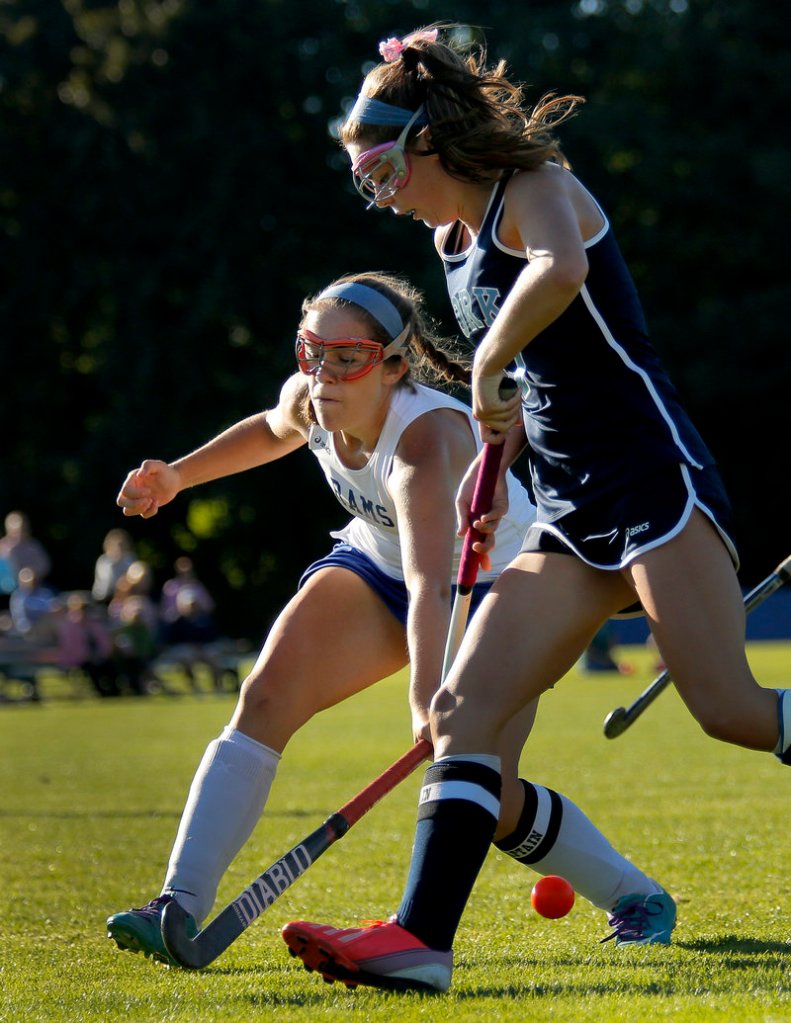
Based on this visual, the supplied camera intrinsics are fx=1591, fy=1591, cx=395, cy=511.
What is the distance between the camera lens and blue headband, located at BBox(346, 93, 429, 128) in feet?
12.1

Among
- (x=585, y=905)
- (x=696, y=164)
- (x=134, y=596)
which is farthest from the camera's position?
(x=696, y=164)

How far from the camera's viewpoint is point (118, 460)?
110 feet

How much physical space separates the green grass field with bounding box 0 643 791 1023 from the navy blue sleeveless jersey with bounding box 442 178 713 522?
3.69 feet

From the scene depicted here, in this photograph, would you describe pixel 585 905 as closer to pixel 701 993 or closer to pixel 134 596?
pixel 701 993

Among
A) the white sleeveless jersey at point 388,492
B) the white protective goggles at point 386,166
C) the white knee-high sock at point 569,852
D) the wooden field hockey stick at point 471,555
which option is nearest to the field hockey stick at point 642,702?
the white knee-high sock at point 569,852

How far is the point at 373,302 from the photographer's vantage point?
14.5 ft

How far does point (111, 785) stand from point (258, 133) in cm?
2601

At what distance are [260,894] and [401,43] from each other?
211 centimetres

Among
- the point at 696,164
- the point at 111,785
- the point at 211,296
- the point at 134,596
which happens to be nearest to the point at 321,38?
the point at 211,296

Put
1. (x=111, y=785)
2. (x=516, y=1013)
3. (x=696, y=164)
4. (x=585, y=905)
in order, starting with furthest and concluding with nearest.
A: (x=696, y=164)
(x=111, y=785)
(x=585, y=905)
(x=516, y=1013)

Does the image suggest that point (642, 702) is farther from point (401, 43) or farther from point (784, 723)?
point (401, 43)

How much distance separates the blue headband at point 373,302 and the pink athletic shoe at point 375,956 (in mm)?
1688

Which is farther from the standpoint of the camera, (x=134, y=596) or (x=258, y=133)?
(x=258, y=133)

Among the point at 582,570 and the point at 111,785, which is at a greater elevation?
the point at 582,570
